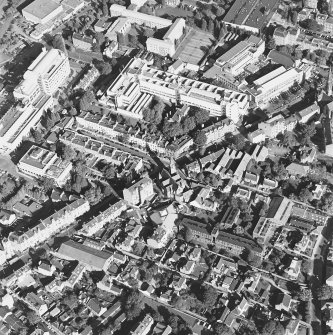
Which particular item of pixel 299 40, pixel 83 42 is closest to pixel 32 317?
pixel 83 42

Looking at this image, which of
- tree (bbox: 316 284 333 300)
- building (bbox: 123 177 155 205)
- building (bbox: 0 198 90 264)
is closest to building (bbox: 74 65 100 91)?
building (bbox: 123 177 155 205)

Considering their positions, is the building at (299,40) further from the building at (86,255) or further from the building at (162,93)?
the building at (86,255)

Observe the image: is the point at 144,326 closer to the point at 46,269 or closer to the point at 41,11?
the point at 46,269

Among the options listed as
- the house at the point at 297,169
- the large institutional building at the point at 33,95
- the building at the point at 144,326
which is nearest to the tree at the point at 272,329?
the building at the point at 144,326

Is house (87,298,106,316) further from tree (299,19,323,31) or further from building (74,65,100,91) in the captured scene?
tree (299,19,323,31)

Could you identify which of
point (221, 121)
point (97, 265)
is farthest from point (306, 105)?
point (97, 265)
